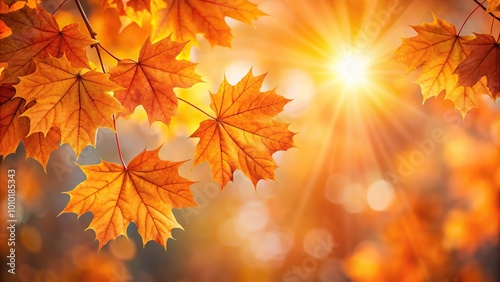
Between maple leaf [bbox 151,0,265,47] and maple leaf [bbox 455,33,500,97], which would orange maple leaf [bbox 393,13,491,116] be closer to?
maple leaf [bbox 455,33,500,97]

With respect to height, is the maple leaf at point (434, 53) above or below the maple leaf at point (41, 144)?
above

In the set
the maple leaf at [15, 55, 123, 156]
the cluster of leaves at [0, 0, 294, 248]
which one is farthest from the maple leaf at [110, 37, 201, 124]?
the maple leaf at [15, 55, 123, 156]

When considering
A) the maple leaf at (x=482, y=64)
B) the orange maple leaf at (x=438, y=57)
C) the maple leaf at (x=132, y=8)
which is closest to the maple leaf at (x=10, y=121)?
the maple leaf at (x=132, y=8)

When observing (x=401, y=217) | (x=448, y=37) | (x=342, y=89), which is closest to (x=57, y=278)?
(x=342, y=89)

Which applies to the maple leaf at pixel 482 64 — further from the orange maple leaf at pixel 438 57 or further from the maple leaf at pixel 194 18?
the maple leaf at pixel 194 18

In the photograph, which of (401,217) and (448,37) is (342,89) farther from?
(448,37)

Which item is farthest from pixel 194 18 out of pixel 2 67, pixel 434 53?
pixel 434 53

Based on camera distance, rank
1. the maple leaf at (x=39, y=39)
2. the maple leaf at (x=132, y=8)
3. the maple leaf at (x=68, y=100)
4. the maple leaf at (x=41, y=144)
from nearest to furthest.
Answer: the maple leaf at (x=68, y=100) < the maple leaf at (x=39, y=39) < the maple leaf at (x=41, y=144) < the maple leaf at (x=132, y=8)

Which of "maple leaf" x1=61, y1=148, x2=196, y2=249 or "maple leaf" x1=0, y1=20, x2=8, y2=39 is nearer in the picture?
"maple leaf" x1=0, y1=20, x2=8, y2=39
